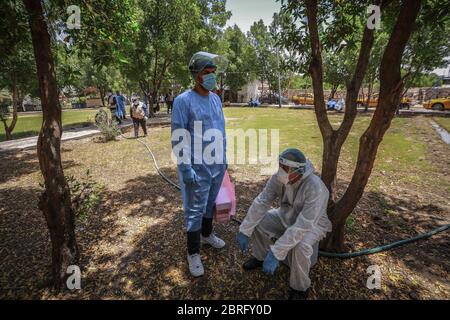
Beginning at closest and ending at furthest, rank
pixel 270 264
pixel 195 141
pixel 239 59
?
pixel 270 264 → pixel 195 141 → pixel 239 59

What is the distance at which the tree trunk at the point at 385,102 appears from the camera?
2.27 meters

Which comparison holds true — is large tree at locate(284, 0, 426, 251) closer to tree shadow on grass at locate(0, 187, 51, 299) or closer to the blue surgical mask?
the blue surgical mask

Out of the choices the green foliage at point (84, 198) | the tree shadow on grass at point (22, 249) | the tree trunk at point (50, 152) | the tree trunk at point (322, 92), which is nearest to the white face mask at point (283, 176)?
the tree trunk at point (322, 92)

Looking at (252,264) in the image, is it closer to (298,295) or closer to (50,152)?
(298,295)

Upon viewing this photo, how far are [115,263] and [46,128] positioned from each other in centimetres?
188

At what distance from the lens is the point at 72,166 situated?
7754 millimetres

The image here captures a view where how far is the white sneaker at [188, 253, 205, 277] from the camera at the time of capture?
3.04 meters

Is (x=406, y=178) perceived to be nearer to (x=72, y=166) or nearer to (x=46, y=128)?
(x=46, y=128)

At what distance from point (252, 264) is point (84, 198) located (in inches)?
107

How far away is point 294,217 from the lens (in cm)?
288

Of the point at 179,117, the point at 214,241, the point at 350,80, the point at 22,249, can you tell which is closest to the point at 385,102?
the point at 350,80

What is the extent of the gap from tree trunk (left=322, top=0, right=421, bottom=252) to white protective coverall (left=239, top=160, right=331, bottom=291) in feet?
1.38

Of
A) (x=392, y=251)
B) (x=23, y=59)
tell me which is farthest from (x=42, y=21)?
(x=23, y=59)

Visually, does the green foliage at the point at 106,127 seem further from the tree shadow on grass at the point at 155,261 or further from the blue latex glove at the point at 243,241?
the blue latex glove at the point at 243,241
